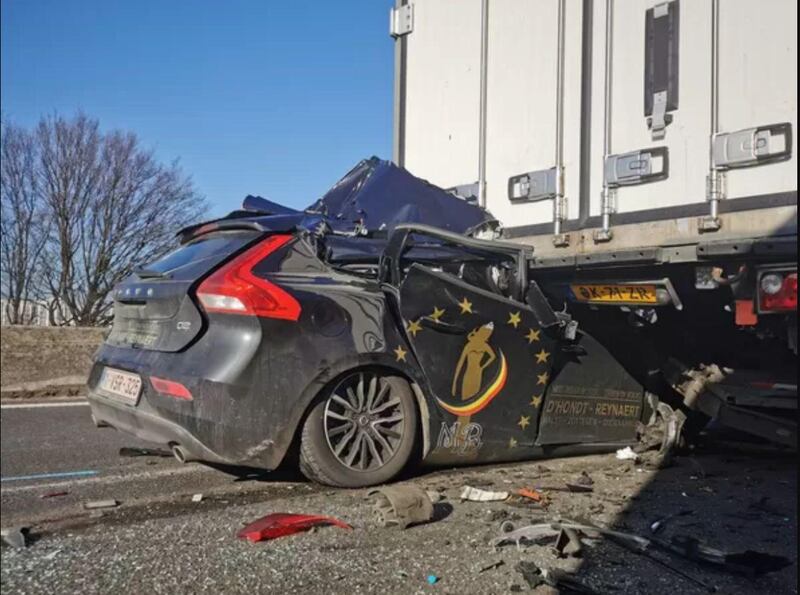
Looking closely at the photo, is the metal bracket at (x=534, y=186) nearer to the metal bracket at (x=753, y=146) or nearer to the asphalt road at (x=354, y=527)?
the metal bracket at (x=753, y=146)

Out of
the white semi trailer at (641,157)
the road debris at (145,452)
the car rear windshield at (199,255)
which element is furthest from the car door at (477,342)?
the road debris at (145,452)

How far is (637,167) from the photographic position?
14.3ft

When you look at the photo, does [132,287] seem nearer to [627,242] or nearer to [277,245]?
[277,245]

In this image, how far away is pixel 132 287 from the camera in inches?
166

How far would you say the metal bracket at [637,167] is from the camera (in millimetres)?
4277

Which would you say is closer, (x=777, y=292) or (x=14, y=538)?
(x=14, y=538)

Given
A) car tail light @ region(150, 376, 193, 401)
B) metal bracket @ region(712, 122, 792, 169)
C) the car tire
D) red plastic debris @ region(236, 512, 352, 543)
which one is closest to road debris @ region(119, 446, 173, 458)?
car tail light @ region(150, 376, 193, 401)

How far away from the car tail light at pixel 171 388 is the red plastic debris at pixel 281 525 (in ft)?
2.42

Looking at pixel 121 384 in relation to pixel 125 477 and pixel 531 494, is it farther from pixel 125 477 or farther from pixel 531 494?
pixel 531 494

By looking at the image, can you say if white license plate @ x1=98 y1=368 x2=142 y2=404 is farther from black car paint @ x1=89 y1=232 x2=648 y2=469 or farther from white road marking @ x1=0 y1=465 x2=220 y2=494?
white road marking @ x1=0 y1=465 x2=220 y2=494

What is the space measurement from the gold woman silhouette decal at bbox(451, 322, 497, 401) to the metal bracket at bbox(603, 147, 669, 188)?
111 cm

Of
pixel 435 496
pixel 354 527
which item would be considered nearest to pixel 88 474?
pixel 354 527

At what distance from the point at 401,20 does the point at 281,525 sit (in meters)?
3.99

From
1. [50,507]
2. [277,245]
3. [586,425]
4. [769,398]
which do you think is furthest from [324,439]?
[769,398]
